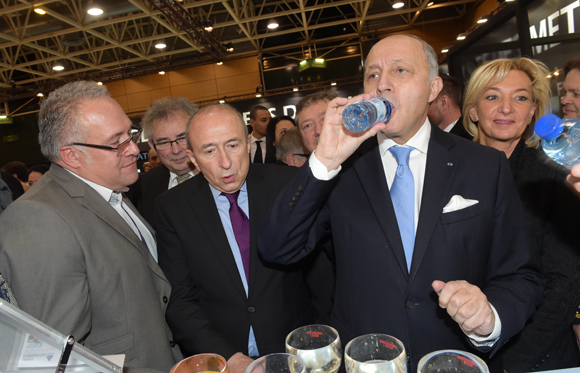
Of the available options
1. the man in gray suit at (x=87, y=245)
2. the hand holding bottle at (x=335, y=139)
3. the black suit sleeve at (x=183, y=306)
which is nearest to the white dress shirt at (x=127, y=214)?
the man in gray suit at (x=87, y=245)

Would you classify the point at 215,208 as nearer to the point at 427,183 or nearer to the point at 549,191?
the point at 427,183

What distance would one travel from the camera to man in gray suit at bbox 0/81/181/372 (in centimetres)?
129

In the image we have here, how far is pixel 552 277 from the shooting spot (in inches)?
61.8

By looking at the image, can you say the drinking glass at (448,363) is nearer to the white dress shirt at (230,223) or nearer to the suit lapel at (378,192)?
the suit lapel at (378,192)

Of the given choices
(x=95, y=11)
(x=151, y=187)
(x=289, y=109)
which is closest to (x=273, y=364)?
(x=151, y=187)

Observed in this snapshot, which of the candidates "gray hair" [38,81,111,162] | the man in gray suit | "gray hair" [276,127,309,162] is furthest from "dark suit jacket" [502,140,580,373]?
"gray hair" [38,81,111,162]

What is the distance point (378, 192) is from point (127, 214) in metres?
1.33

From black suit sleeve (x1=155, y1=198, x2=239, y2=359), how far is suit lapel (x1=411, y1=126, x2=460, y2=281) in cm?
88

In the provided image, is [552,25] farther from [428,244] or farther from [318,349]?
[318,349]

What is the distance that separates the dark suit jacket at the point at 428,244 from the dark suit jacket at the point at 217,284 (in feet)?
1.23

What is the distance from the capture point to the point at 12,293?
4.11ft

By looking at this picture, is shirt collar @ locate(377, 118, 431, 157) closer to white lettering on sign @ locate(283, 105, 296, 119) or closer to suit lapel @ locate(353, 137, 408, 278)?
suit lapel @ locate(353, 137, 408, 278)

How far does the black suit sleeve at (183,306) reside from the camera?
1579 mm

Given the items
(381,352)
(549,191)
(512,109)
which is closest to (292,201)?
(381,352)
